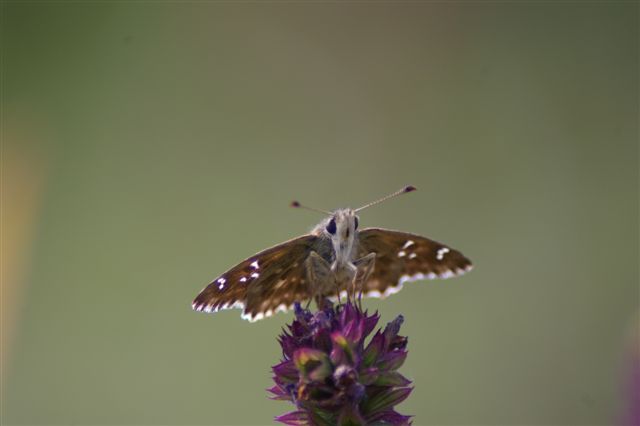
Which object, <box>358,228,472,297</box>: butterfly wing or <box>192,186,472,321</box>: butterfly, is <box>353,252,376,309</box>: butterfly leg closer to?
<box>192,186,472,321</box>: butterfly

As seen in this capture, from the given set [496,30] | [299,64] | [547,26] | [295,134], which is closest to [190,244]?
[295,134]

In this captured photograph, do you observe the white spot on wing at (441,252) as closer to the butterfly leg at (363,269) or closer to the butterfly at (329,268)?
the butterfly at (329,268)

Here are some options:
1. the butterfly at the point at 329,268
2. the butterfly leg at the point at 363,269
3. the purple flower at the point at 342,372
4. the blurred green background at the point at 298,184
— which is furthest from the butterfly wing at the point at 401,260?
the blurred green background at the point at 298,184

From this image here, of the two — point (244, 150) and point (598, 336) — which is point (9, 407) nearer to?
point (244, 150)

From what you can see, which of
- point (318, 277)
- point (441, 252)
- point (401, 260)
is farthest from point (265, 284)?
point (441, 252)

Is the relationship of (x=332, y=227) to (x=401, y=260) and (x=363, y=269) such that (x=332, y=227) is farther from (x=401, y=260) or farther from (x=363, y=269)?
(x=401, y=260)

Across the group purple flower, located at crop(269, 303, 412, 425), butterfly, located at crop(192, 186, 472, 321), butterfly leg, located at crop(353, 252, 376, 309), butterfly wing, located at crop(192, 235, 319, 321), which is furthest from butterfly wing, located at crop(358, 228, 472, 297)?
purple flower, located at crop(269, 303, 412, 425)

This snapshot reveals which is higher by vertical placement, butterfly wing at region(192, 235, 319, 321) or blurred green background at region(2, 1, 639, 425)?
blurred green background at region(2, 1, 639, 425)

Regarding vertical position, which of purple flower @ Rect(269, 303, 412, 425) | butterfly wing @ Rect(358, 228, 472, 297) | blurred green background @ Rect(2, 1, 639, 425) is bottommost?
purple flower @ Rect(269, 303, 412, 425)
